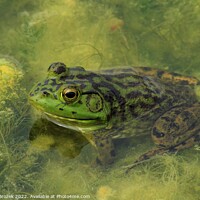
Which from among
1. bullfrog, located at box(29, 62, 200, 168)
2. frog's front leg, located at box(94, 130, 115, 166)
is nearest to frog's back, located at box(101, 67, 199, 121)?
bullfrog, located at box(29, 62, 200, 168)

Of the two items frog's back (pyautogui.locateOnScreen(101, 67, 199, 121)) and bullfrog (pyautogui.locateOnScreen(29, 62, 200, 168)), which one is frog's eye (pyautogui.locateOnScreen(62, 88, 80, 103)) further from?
frog's back (pyautogui.locateOnScreen(101, 67, 199, 121))

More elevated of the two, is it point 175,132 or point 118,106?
point 118,106

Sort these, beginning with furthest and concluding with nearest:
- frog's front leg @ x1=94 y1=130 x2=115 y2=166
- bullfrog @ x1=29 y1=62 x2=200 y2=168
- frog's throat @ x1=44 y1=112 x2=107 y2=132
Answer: frog's front leg @ x1=94 y1=130 x2=115 y2=166 < frog's throat @ x1=44 y1=112 x2=107 y2=132 < bullfrog @ x1=29 y1=62 x2=200 y2=168

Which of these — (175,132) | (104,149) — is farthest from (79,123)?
(175,132)

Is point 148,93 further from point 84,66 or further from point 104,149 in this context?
point 84,66

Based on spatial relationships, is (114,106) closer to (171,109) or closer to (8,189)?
(171,109)

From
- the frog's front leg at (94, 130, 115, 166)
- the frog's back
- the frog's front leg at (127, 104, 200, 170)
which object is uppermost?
the frog's back

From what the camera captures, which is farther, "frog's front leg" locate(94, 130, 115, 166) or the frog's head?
"frog's front leg" locate(94, 130, 115, 166)
